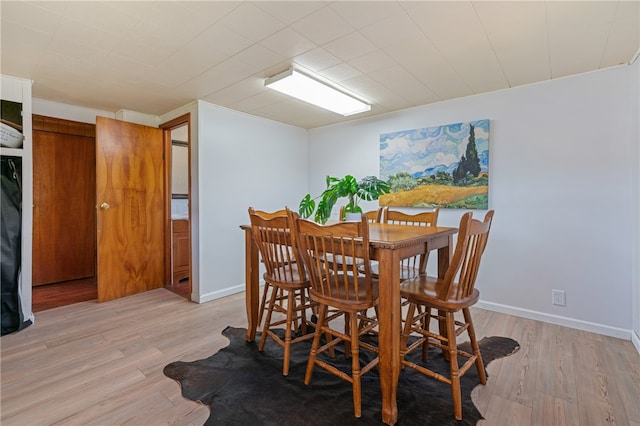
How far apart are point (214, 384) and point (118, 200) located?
2620mm

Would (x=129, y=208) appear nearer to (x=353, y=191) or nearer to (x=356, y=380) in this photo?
(x=353, y=191)

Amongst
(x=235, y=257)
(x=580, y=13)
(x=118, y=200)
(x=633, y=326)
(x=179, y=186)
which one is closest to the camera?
(x=580, y=13)

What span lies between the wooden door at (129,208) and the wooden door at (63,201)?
31.7 inches

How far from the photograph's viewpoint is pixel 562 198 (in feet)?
9.07

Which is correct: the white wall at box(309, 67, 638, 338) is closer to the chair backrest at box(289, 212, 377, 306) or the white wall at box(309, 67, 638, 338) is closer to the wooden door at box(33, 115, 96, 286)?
the chair backrest at box(289, 212, 377, 306)

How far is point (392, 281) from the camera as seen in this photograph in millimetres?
1565

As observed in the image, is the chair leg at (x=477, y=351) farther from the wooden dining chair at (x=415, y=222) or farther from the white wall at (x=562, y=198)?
the white wall at (x=562, y=198)

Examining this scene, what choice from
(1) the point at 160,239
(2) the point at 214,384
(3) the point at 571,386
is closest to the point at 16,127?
(1) the point at 160,239

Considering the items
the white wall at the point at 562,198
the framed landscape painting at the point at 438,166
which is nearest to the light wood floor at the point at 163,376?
the white wall at the point at 562,198

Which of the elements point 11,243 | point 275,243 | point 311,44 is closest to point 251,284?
point 275,243

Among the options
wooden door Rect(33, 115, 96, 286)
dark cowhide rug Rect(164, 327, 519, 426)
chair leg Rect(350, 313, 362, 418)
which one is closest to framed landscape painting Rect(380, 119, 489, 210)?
dark cowhide rug Rect(164, 327, 519, 426)

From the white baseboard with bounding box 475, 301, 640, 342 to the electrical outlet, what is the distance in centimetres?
12

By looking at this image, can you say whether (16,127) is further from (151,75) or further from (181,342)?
(181,342)

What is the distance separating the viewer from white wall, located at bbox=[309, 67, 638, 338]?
2.53 m
